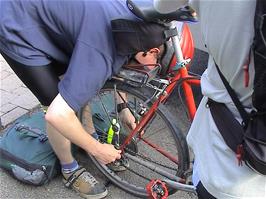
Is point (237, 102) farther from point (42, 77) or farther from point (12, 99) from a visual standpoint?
point (12, 99)

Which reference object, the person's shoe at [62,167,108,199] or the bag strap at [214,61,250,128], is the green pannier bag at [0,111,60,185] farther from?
the bag strap at [214,61,250,128]

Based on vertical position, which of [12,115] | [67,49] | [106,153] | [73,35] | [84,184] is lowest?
[84,184]

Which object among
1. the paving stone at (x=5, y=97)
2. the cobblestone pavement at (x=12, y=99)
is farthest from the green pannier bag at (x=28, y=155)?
the paving stone at (x=5, y=97)

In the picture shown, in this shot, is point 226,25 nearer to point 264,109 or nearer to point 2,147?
point 264,109

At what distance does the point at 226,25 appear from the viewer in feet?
3.80

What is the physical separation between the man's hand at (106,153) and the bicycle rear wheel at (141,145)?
107 mm

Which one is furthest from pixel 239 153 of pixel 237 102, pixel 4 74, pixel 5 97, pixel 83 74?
pixel 4 74

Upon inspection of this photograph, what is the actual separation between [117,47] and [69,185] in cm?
109

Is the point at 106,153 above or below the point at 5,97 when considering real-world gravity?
above

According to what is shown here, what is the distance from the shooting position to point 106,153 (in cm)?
251

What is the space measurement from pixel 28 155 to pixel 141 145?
742 millimetres

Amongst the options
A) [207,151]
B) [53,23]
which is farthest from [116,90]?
[207,151]

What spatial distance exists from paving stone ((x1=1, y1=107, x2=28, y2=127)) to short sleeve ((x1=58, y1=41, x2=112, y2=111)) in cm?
128

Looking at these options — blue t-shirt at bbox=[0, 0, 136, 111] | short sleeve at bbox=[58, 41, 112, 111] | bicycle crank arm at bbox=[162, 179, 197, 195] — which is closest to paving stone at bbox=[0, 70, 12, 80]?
blue t-shirt at bbox=[0, 0, 136, 111]
